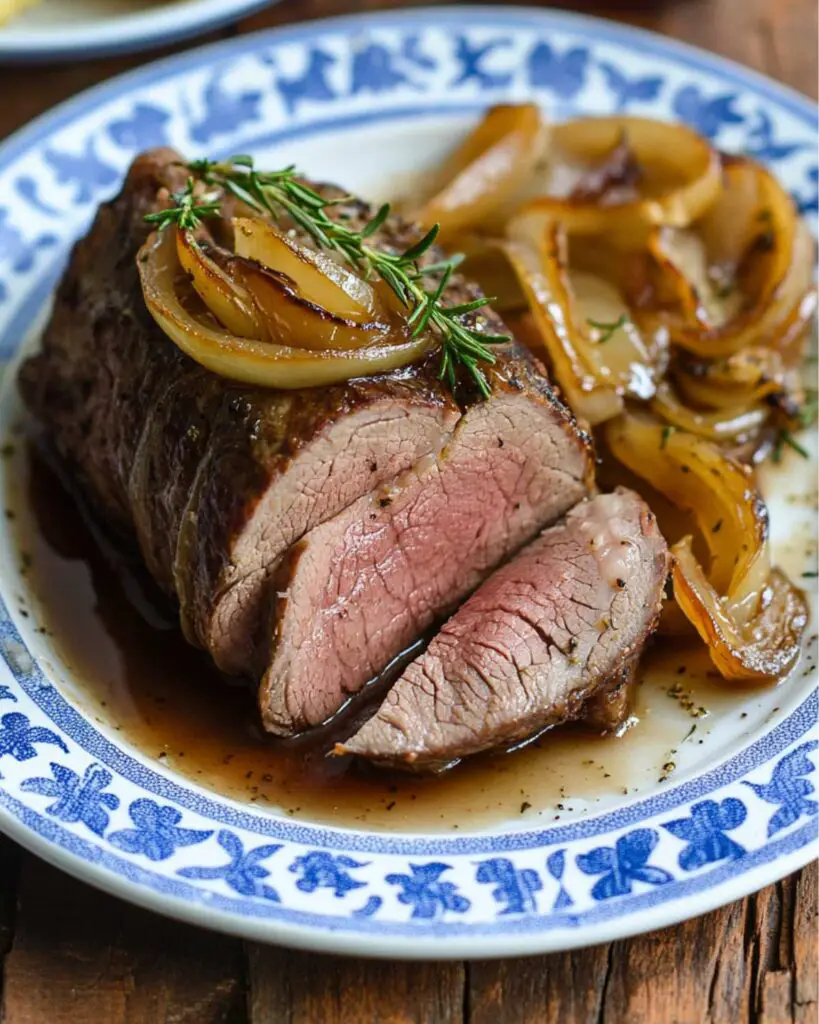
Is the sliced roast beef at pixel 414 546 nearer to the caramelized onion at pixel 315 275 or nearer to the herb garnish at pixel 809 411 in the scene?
the caramelized onion at pixel 315 275

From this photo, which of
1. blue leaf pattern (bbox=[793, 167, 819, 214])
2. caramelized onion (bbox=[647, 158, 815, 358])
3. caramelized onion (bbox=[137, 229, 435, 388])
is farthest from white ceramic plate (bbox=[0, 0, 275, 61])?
blue leaf pattern (bbox=[793, 167, 819, 214])

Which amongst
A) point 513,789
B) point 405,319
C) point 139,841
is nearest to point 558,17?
point 405,319

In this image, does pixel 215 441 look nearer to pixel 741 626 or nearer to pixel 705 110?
pixel 741 626

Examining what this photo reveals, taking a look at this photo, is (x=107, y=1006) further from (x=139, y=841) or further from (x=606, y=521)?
(x=606, y=521)

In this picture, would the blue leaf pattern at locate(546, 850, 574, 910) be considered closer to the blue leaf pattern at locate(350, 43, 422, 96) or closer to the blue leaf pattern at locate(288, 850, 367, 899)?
the blue leaf pattern at locate(288, 850, 367, 899)

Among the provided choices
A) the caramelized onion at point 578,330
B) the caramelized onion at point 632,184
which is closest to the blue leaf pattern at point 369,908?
the caramelized onion at point 578,330
